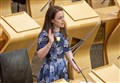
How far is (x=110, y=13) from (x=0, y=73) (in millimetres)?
890

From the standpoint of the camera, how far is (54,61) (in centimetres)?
147

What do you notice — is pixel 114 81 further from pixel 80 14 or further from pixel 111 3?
pixel 111 3

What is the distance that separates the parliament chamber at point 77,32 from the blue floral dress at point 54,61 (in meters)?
0.11

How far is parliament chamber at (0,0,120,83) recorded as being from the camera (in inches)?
65.5

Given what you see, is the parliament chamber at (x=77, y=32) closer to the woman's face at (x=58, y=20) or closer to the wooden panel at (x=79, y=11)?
the wooden panel at (x=79, y=11)

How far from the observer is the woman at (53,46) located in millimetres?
1392

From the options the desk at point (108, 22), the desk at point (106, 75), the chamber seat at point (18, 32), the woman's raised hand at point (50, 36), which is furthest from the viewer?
the desk at point (108, 22)

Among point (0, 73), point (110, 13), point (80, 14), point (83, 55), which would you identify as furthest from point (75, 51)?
point (0, 73)

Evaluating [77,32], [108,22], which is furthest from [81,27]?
[108,22]

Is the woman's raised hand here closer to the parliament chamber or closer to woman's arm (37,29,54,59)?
woman's arm (37,29,54,59)

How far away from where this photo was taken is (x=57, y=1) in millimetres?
2215

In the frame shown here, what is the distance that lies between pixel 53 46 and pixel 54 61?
0.25ft

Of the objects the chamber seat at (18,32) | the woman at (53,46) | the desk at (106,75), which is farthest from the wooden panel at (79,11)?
the desk at (106,75)

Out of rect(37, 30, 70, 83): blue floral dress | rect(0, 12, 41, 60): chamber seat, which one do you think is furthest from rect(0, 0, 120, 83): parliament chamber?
rect(37, 30, 70, 83): blue floral dress
